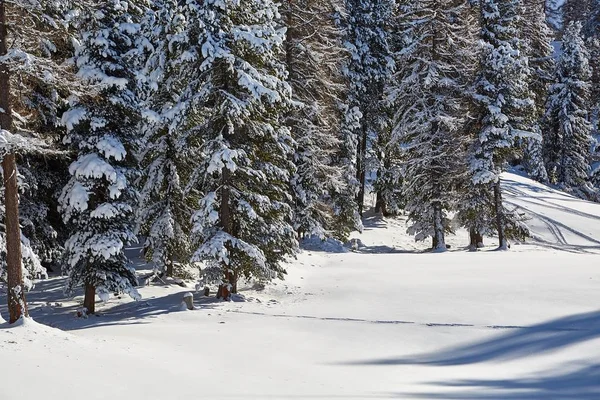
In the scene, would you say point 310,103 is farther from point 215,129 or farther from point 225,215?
point 225,215

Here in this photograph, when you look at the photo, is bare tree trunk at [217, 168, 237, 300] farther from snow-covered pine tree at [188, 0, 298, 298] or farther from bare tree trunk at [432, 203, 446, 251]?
bare tree trunk at [432, 203, 446, 251]

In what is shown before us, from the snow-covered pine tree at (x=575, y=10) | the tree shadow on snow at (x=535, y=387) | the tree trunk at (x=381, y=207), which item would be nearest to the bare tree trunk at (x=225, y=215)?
the tree shadow on snow at (x=535, y=387)

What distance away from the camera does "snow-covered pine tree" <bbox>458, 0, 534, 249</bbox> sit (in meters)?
27.1

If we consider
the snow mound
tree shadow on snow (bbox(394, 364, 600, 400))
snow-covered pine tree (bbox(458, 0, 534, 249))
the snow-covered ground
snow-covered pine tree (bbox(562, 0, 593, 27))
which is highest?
snow-covered pine tree (bbox(562, 0, 593, 27))

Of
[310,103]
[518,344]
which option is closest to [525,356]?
Result: [518,344]

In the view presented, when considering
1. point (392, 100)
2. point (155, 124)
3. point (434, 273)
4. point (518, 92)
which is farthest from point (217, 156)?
point (518, 92)

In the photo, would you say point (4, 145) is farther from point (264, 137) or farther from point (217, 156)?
point (264, 137)

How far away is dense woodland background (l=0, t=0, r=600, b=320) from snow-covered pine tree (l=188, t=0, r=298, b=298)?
0.05 meters

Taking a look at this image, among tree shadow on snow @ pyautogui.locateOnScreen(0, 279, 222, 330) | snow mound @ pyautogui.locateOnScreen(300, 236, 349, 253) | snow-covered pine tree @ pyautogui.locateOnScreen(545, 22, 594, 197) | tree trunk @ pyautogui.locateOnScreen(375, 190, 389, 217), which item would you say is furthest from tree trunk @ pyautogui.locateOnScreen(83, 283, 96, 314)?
snow-covered pine tree @ pyautogui.locateOnScreen(545, 22, 594, 197)

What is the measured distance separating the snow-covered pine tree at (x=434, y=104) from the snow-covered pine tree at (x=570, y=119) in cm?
2626

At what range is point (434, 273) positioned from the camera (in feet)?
66.5

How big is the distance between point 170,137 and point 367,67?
774 inches

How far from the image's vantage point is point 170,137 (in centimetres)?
1964

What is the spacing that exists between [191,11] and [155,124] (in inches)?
172
